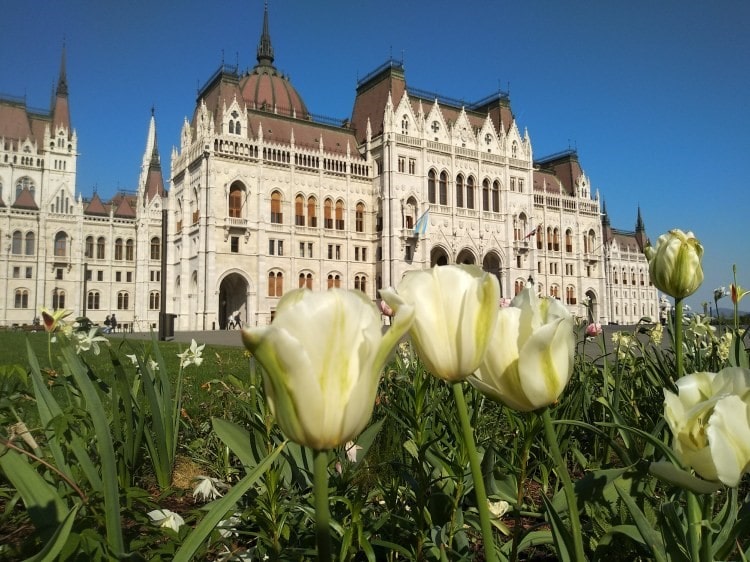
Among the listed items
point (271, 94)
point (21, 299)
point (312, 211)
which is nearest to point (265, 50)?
point (271, 94)

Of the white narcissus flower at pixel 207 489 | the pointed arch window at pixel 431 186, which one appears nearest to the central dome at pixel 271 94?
the pointed arch window at pixel 431 186

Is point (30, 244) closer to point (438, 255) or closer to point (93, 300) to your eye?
point (93, 300)

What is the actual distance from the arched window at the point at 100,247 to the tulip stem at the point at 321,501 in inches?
1802

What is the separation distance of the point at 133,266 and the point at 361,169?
20.2 metres

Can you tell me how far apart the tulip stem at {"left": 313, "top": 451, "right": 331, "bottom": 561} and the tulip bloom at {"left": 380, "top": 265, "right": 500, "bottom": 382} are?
0.86 feet

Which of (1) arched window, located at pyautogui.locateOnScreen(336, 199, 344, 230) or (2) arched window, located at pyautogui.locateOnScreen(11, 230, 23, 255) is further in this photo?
(2) arched window, located at pyautogui.locateOnScreen(11, 230, 23, 255)

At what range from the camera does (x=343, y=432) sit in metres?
0.70

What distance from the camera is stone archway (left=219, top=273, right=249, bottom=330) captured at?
31.3m

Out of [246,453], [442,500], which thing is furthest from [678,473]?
[246,453]

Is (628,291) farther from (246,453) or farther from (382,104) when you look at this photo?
(246,453)

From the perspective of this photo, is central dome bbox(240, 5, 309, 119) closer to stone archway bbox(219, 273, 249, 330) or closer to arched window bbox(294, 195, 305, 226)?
arched window bbox(294, 195, 305, 226)

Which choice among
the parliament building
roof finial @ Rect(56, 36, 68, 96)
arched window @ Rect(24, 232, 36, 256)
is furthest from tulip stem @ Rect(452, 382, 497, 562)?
roof finial @ Rect(56, 36, 68, 96)

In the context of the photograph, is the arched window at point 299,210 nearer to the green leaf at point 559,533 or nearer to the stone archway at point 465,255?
the stone archway at point 465,255

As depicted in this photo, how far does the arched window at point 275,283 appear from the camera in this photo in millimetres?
31328
